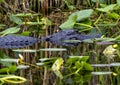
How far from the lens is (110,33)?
381cm

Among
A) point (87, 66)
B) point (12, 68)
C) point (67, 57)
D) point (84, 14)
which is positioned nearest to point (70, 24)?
point (84, 14)

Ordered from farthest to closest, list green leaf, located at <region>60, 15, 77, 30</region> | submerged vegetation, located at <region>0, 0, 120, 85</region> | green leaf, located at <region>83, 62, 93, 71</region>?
green leaf, located at <region>60, 15, 77, 30</region>
green leaf, located at <region>83, 62, 93, 71</region>
submerged vegetation, located at <region>0, 0, 120, 85</region>

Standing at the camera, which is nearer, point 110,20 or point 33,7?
point 110,20

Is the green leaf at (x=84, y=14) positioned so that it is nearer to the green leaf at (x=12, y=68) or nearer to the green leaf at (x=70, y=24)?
the green leaf at (x=70, y=24)

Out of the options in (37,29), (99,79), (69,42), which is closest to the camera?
(99,79)

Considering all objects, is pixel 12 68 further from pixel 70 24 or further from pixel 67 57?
pixel 70 24

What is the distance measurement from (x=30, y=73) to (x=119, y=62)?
51 cm

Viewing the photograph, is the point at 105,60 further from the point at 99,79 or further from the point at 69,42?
the point at 69,42

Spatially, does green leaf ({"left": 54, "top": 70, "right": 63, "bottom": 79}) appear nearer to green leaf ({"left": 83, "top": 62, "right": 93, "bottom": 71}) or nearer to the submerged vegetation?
the submerged vegetation

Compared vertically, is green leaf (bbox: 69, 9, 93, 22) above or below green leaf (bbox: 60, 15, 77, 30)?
above

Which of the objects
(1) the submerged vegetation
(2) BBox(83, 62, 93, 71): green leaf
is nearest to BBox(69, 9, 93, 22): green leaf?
(1) the submerged vegetation

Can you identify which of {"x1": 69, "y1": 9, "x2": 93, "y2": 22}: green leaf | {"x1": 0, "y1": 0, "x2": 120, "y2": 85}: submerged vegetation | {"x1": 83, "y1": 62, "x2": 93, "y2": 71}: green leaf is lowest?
{"x1": 0, "y1": 0, "x2": 120, "y2": 85}: submerged vegetation

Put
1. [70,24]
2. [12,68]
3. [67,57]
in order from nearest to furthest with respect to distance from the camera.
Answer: [12,68] < [67,57] < [70,24]

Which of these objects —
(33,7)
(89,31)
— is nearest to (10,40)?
(89,31)
